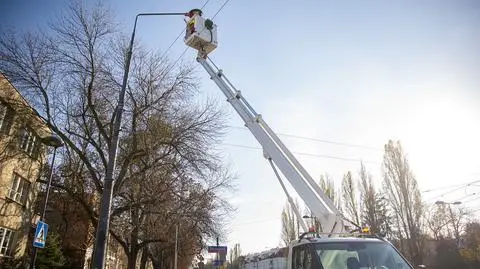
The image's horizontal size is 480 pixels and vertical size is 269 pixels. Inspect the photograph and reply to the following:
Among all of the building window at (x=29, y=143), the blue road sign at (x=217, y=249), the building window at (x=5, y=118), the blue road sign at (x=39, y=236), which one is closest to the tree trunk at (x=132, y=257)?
the blue road sign at (x=217, y=249)

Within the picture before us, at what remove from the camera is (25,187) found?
20719mm

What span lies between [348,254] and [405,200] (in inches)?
1194

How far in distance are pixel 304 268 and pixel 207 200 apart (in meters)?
16.4

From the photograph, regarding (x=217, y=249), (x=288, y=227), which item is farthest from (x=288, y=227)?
(x=217, y=249)

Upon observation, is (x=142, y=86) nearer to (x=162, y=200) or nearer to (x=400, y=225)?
(x=162, y=200)

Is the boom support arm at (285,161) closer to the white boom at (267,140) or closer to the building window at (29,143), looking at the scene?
the white boom at (267,140)

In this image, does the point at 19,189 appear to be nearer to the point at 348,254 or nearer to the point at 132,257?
the point at 132,257

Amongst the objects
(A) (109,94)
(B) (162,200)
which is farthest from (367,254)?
(A) (109,94)

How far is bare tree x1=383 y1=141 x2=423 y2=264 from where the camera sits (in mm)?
32406

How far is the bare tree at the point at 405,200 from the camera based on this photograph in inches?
1276

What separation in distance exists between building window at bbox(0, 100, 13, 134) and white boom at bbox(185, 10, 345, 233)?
11975 millimetres

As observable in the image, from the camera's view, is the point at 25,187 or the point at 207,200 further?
the point at 207,200

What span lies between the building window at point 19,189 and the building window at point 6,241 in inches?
70.0

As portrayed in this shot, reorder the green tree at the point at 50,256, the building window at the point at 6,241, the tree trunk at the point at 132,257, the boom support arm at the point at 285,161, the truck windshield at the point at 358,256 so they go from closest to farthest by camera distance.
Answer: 1. the truck windshield at the point at 358,256
2. the boom support arm at the point at 285,161
3. the building window at the point at 6,241
4. the tree trunk at the point at 132,257
5. the green tree at the point at 50,256
